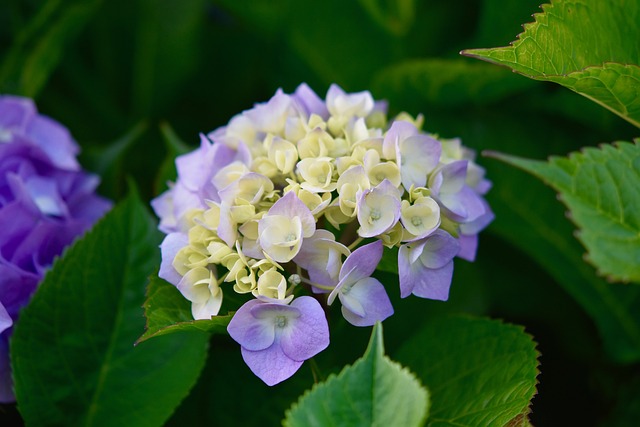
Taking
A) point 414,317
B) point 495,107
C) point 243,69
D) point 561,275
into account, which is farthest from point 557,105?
point 243,69

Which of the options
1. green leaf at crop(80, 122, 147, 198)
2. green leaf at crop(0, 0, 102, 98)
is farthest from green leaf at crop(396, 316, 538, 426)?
green leaf at crop(0, 0, 102, 98)

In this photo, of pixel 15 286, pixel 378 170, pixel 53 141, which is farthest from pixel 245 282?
pixel 53 141

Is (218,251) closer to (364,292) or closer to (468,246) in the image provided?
(364,292)

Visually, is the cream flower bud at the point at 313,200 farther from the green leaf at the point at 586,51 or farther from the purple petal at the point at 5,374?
the purple petal at the point at 5,374

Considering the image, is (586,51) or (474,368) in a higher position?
(586,51)

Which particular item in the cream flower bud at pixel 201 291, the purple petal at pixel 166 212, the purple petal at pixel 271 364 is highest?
the cream flower bud at pixel 201 291

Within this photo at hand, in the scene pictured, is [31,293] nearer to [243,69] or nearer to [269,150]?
[269,150]

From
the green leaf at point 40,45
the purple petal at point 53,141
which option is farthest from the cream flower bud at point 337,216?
the green leaf at point 40,45
